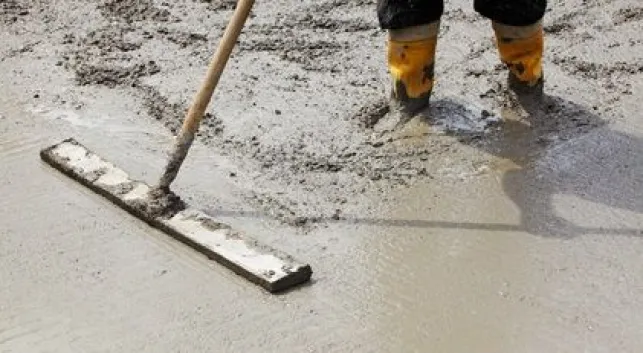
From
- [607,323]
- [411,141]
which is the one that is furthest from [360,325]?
[411,141]

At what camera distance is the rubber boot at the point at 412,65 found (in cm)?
384

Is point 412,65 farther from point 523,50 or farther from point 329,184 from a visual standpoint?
point 329,184

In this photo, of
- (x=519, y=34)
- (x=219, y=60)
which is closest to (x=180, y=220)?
(x=219, y=60)

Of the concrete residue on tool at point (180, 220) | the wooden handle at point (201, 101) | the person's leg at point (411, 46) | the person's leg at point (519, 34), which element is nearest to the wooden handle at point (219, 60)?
the wooden handle at point (201, 101)

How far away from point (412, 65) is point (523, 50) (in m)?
0.43

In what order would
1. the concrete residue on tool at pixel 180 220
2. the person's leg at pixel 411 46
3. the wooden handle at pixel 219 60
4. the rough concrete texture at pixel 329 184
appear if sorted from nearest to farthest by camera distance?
the rough concrete texture at pixel 329 184 → the concrete residue on tool at pixel 180 220 → the wooden handle at pixel 219 60 → the person's leg at pixel 411 46

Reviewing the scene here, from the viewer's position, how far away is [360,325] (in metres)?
2.79

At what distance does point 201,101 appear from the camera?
3.39 metres

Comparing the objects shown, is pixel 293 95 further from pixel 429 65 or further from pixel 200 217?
pixel 200 217

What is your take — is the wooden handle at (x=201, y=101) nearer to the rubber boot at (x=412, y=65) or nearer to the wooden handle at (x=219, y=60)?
the wooden handle at (x=219, y=60)

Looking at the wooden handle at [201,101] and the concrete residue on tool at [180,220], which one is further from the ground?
the wooden handle at [201,101]

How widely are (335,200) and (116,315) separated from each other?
0.90m

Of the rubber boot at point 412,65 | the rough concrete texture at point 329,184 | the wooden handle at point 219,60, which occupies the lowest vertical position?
the rough concrete texture at point 329,184

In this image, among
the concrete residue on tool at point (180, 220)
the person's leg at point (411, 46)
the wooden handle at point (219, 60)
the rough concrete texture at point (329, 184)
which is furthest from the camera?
the person's leg at point (411, 46)
